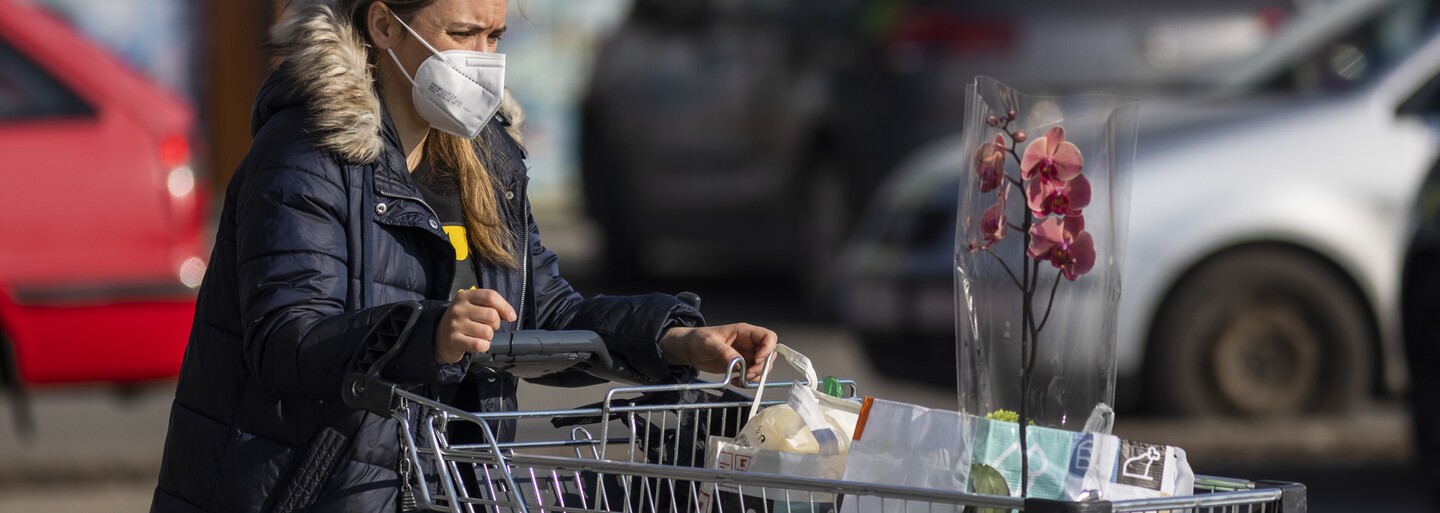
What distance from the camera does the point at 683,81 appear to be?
383 inches

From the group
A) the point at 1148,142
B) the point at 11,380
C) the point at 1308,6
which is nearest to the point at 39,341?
the point at 11,380

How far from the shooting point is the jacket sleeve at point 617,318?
260 centimetres

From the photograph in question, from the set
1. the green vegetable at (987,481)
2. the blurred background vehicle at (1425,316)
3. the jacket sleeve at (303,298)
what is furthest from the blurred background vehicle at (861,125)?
the green vegetable at (987,481)

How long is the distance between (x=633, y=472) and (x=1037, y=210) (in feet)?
1.71

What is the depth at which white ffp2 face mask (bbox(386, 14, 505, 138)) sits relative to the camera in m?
2.52

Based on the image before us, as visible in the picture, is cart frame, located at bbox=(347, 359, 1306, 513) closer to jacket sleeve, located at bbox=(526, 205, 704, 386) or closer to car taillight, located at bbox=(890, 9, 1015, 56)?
jacket sleeve, located at bbox=(526, 205, 704, 386)

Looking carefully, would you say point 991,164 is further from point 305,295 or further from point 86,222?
point 86,222

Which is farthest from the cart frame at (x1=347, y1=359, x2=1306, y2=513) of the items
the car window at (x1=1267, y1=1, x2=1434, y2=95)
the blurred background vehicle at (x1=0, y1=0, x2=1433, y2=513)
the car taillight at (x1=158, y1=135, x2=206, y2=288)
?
the car window at (x1=1267, y1=1, x2=1434, y2=95)

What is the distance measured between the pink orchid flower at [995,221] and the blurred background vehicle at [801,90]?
581 centimetres

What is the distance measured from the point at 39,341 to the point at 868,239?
2990mm

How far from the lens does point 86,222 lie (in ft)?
19.7

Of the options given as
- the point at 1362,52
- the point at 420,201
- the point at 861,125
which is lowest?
the point at 420,201

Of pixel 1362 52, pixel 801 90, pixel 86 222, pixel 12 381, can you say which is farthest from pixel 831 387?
pixel 801 90

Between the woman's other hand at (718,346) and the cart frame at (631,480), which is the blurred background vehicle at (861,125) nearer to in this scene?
the woman's other hand at (718,346)
